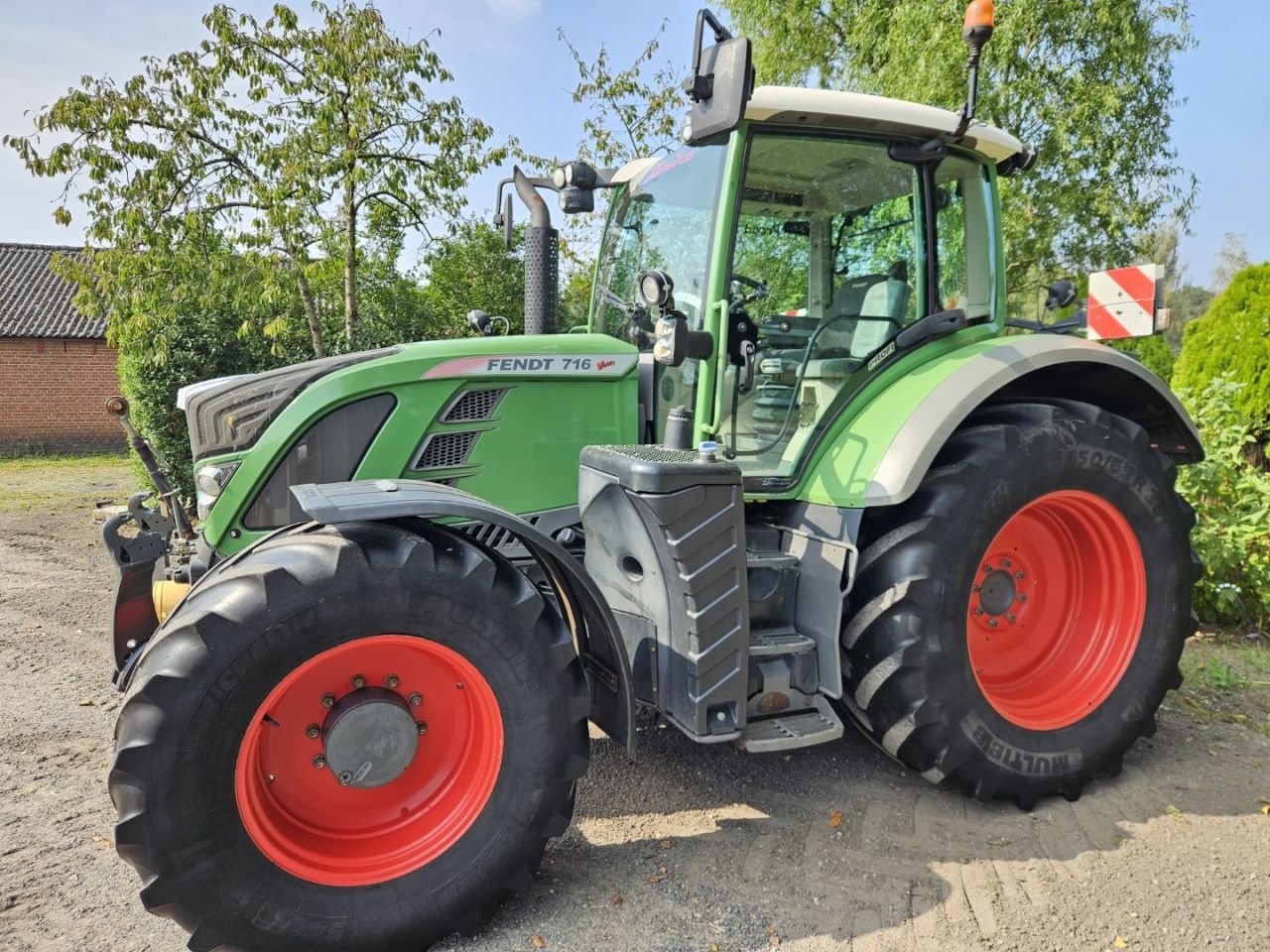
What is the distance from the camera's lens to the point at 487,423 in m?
3.02

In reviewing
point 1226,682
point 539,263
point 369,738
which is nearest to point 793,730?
point 369,738

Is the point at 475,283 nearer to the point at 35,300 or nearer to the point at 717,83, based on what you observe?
the point at 717,83

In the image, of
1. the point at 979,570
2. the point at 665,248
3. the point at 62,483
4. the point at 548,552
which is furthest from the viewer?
the point at 62,483

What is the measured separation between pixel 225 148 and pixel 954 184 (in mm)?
6180

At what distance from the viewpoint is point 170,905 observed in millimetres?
2070

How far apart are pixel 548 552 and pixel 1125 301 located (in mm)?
4653

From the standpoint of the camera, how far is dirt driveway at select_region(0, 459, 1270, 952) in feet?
7.92

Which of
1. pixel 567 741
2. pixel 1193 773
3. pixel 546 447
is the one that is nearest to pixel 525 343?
pixel 546 447

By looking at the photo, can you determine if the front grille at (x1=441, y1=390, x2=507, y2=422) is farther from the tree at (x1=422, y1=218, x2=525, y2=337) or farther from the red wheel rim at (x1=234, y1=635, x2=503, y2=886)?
the tree at (x1=422, y1=218, x2=525, y2=337)

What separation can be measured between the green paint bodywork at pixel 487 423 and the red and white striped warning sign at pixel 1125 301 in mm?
3851

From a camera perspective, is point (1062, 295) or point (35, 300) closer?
point (1062, 295)

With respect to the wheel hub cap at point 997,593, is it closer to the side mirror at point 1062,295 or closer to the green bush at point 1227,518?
the side mirror at point 1062,295

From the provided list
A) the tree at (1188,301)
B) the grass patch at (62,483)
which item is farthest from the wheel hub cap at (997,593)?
the tree at (1188,301)

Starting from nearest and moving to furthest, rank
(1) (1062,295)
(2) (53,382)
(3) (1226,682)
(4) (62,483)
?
(1) (1062,295), (3) (1226,682), (4) (62,483), (2) (53,382)
